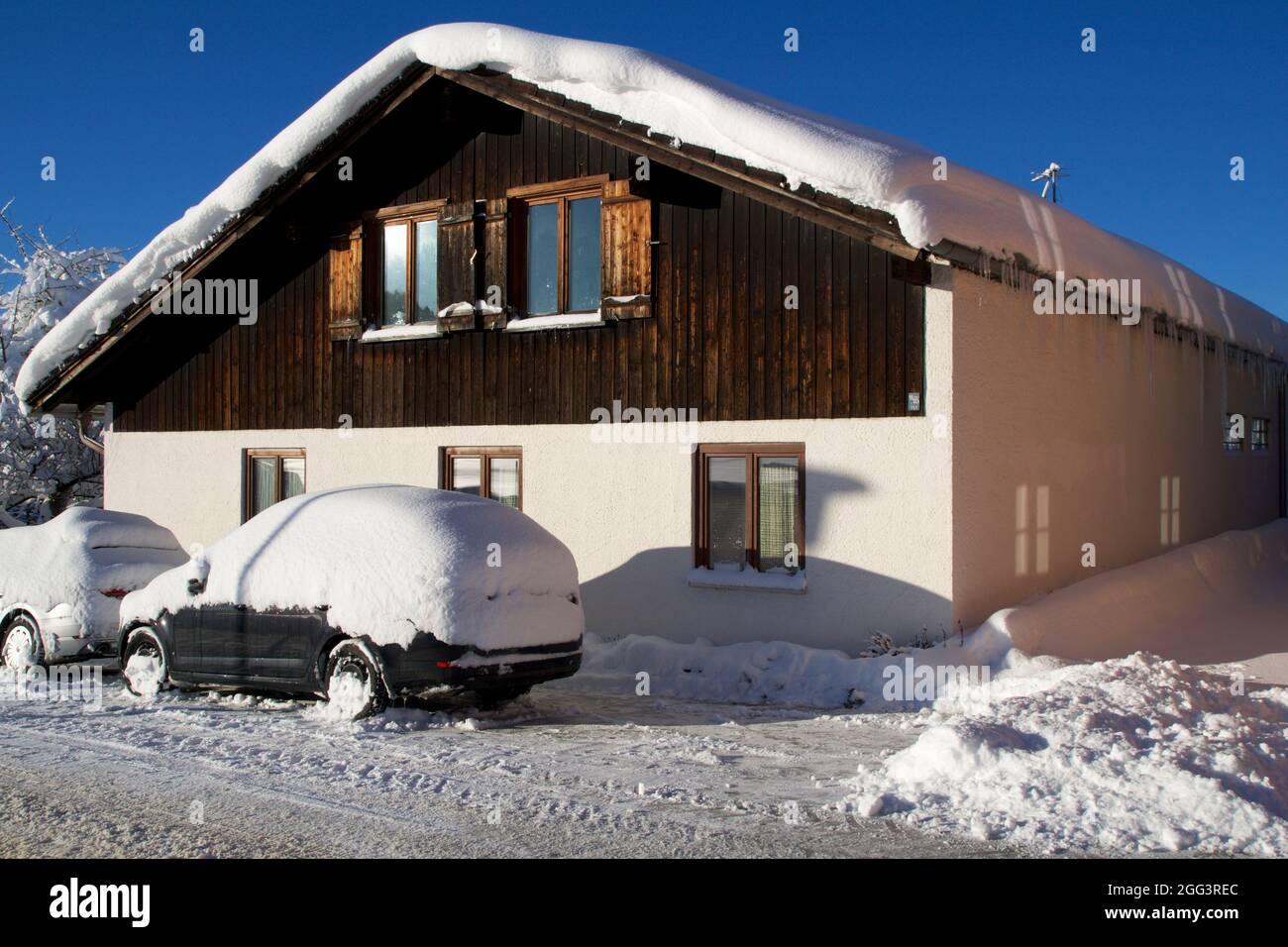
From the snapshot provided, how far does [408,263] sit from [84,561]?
5280 mm

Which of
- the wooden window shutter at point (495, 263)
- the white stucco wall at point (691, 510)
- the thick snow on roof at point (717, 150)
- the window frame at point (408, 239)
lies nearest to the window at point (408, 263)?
the window frame at point (408, 239)

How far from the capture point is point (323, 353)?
15.1 m

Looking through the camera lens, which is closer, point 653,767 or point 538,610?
point 653,767

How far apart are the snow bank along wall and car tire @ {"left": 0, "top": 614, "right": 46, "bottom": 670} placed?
884cm

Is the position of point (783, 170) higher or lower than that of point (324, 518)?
higher

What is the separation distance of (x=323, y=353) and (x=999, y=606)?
29.5 feet

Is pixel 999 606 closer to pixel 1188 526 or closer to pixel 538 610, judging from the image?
pixel 538 610

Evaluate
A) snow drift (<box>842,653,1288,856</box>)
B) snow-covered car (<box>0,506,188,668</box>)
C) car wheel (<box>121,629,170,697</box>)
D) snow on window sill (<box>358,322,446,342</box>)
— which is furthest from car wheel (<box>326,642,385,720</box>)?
snow on window sill (<box>358,322,446,342</box>)

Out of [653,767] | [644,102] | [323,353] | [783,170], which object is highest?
[644,102]

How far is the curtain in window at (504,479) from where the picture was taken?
534 inches

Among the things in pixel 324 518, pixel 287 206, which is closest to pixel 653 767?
pixel 324 518

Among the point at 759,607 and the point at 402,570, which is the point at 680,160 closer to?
the point at 759,607

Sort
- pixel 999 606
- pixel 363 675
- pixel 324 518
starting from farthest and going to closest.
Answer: pixel 999 606 < pixel 324 518 < pixel 363 675

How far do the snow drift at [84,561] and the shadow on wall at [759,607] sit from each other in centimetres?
463
